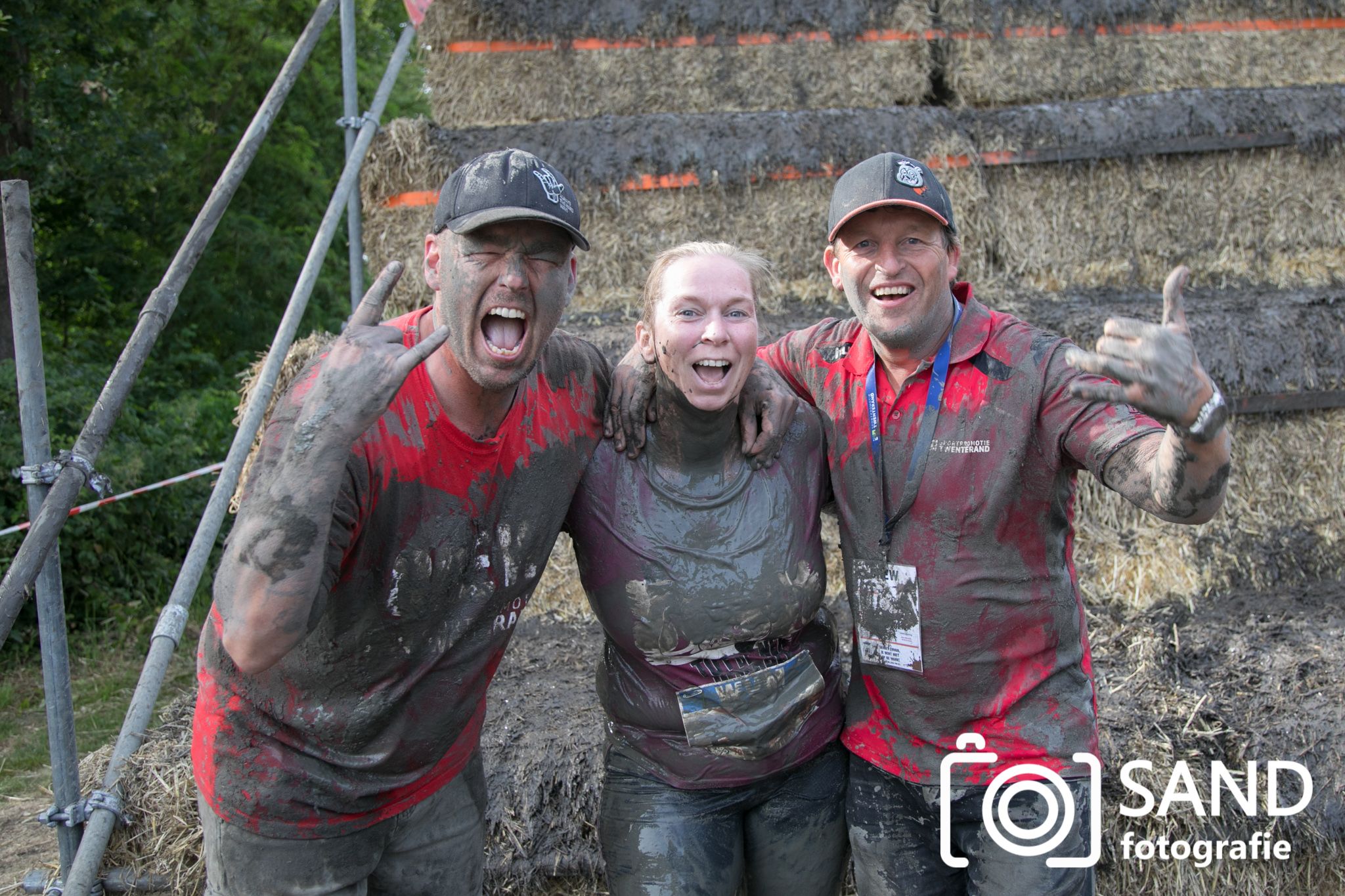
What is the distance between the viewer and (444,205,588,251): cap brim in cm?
191

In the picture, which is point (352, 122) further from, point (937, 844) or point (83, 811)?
point (937, 844)

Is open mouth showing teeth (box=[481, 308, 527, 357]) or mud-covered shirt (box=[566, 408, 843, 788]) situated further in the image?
mud-covered shirt (box=[566, 408, 843, 788])

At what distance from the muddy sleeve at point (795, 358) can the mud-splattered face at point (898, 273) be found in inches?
11.6

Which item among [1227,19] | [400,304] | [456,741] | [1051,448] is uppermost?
[1227,19]

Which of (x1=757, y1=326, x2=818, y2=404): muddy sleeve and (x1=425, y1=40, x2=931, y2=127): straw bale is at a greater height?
(x1=425, y1=40, x2=931, y2=127): straw bale

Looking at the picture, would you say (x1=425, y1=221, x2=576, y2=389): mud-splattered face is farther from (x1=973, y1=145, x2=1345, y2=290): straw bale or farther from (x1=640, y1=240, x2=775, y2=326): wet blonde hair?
(x1=973, y1=145, x2=1345, y2=290): straw bale

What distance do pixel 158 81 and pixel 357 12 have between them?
110 inches

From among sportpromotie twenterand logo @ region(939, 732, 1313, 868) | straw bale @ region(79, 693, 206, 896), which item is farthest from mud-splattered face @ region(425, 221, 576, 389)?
sportpromotie twenterand logo @ region(939, 732, 1313, 868)

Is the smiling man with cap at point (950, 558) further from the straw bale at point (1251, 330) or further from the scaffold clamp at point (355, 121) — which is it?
the scaffold clamp at point (355, 121)

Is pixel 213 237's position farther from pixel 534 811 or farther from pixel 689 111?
pixel 534 811

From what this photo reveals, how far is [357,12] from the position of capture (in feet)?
35.1

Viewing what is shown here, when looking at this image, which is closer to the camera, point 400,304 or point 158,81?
point 400,304

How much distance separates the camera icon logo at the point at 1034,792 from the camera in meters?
2.14

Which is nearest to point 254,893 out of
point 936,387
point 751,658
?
point 751,658
